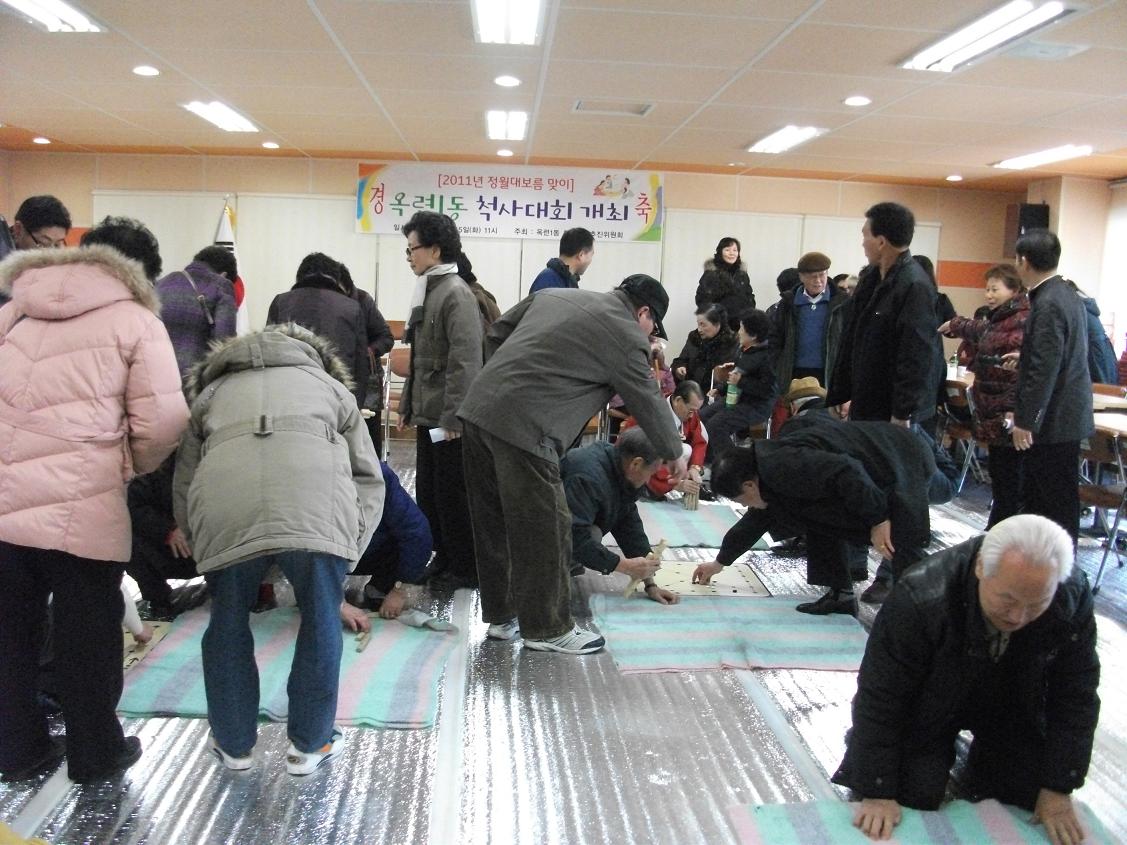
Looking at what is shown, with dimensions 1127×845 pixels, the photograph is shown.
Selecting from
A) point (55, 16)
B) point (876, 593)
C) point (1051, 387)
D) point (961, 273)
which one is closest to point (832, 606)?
point (876, 593)

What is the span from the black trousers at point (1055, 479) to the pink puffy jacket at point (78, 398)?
292cm

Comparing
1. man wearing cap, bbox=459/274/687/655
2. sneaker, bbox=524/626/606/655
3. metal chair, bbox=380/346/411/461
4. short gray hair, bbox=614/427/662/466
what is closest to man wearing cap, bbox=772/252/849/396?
metal chair, bbox=380/346/411/461

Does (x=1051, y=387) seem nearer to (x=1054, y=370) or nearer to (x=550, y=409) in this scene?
(x=1054, y=370)

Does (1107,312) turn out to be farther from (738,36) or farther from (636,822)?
(636,822)

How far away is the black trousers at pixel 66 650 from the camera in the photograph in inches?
70.9

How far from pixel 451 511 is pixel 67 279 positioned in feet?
5.61

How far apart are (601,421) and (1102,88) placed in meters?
3.31

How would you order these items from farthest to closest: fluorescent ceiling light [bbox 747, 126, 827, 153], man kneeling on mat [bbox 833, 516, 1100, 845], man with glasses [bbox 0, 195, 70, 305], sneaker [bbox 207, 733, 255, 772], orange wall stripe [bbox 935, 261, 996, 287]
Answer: orange wall stripe [bbox 935, 261, 996, 287], fluorescent ceiling light [bbox 747, 126, 827, 153], man with glasses [bbox 0, 195, 70, 305], sneaker [bbox 207, 733, 255, 772], man kneeling on mat [bbox 833, 516, 1100, 845]

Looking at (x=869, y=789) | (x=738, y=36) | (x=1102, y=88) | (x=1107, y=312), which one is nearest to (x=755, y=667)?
(x=869, y=789)

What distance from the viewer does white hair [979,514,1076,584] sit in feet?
4.88

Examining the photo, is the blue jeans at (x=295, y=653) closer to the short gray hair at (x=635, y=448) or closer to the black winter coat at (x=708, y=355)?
the short gray hair at (x=635, y=448)

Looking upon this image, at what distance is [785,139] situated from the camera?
642 centimetres

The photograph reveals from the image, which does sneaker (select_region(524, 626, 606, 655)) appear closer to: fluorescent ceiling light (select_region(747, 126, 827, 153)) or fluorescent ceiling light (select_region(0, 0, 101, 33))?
fluorescent ceiling light (select_region(0, 0, 101, 33))

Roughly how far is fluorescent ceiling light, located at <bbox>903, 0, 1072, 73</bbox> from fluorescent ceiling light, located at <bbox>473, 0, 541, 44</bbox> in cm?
180
